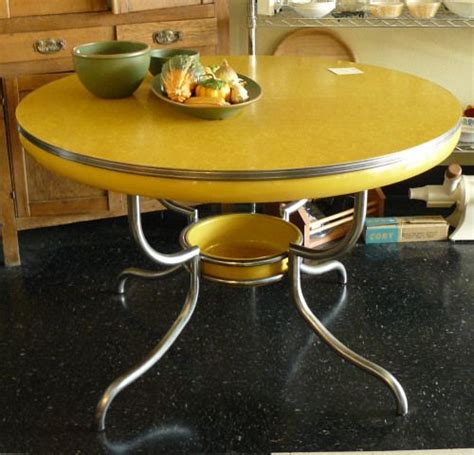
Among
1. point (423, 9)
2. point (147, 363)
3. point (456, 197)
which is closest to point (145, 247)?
point (147, 363)

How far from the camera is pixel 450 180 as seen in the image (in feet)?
9.45

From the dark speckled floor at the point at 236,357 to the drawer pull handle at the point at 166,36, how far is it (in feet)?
2.44

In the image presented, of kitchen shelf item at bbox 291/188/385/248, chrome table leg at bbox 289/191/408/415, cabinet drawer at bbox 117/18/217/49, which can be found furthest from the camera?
kitchen shelf item at bbox 291/188/385/248

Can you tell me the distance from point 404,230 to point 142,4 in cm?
122

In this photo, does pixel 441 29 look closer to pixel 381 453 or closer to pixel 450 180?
pixel 450 180

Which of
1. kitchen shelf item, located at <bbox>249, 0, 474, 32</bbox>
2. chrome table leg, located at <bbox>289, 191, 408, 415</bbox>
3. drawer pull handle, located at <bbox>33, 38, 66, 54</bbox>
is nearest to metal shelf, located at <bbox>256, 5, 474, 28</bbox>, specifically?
kitchen shelf item, located at <bbox>249, 0, 474, 32</bbox>

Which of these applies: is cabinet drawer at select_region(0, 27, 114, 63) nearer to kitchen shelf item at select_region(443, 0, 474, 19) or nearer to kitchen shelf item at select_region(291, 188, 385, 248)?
kitchen shelf item at select_region(291, 188, 385, 248)

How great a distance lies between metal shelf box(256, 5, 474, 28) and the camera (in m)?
2.87

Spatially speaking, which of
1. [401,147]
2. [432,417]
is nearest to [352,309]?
[432,417]

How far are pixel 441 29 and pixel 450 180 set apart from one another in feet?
2.23

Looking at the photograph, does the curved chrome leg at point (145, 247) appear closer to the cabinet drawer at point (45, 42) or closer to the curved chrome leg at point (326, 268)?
the curved chrome leg at point (326, 268)

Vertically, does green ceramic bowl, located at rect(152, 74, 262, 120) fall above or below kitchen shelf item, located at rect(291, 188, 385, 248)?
above

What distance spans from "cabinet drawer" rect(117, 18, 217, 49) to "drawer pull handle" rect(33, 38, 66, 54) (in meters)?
0.19

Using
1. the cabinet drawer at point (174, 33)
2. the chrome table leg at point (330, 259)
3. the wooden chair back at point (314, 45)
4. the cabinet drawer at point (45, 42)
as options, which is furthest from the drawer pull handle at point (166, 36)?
the chrome table leg at point (330, 259)
